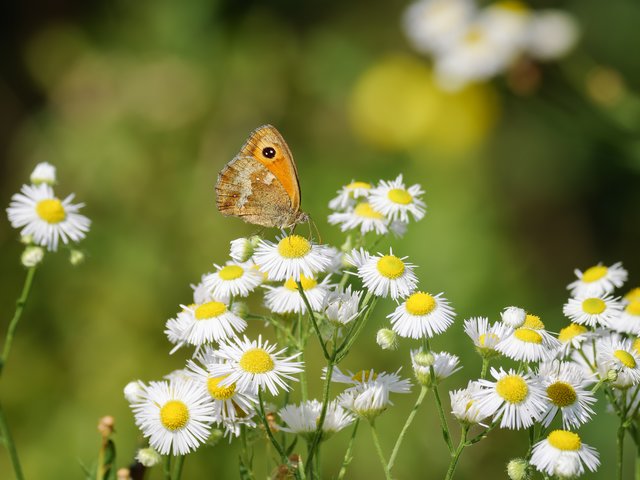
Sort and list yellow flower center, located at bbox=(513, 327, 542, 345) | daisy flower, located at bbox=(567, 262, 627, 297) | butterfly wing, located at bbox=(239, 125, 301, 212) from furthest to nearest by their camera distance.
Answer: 1. butterfly wing, located at bbox=(239, 125, 301, 212)
2. daisy flower, located at bbox=(567, 262, 627, 297)
3. yellow flower center, located at bbox=(513, 327, 542, 345)

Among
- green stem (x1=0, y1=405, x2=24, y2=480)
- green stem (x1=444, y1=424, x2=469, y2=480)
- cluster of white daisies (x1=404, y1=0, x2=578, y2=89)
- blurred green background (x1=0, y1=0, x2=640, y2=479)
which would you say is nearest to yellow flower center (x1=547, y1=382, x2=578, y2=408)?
green stem (x1=444, y1=424, x2=469, y2=480)

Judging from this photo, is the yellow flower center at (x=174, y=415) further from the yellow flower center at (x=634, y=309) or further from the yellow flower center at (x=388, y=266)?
the yellow flower center at (x=634, y=309)

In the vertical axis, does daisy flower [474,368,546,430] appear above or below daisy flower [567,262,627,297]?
below

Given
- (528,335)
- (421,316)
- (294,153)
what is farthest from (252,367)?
(294,153)

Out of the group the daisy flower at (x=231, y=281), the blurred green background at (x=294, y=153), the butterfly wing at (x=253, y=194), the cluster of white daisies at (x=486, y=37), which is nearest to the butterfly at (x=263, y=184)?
the butterfly wing at (x=253, y=194)

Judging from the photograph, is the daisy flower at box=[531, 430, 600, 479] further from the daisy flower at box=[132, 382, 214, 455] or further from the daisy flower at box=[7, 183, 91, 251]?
the daisy flower at box=[7, 183, 91, 251]

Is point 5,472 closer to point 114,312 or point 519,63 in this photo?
point 114,312

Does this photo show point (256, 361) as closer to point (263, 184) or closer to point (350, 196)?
point (350, 196)
